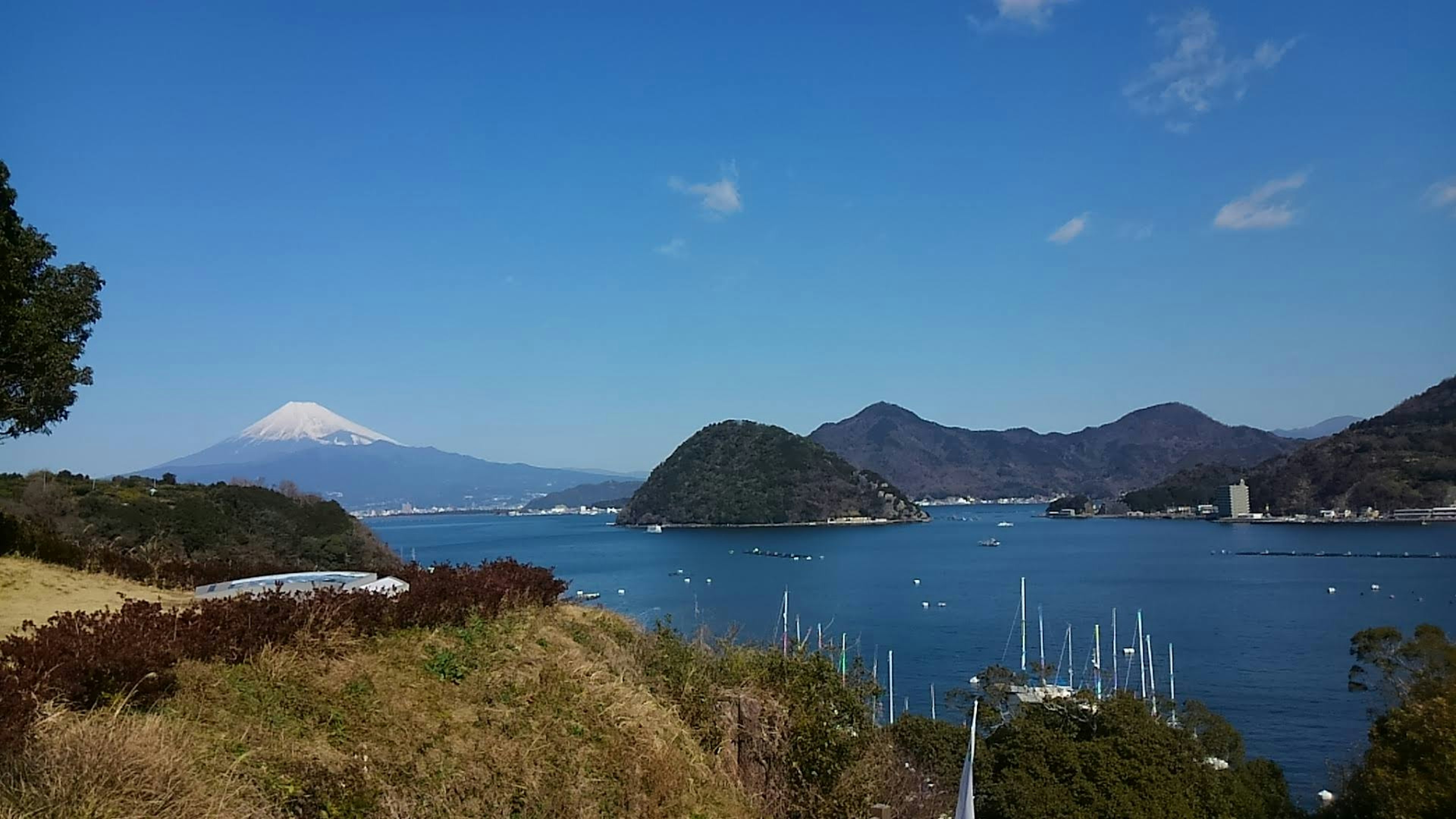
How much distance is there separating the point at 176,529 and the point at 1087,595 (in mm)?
45276

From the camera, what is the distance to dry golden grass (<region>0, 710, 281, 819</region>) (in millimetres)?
3541

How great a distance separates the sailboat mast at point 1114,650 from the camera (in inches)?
1339

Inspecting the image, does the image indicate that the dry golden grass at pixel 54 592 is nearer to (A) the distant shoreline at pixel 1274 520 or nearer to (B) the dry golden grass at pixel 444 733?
(B) the dry golden grass at pixel 444 733

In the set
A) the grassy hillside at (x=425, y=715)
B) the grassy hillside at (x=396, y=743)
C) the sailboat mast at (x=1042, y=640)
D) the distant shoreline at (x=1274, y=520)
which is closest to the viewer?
the grassy hillside at (x=396, y=743)

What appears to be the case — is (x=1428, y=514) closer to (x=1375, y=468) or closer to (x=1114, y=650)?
(x=1375, y=468)

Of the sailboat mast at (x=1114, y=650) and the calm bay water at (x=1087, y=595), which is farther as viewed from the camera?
the sailboat mast at (x=1114, y=650)

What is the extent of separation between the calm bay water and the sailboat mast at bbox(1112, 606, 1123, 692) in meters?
0.41

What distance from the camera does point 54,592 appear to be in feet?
27.9

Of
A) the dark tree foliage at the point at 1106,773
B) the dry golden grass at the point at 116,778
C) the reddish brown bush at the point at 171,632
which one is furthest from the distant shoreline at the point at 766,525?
the dry golden grass at the point at 116,778

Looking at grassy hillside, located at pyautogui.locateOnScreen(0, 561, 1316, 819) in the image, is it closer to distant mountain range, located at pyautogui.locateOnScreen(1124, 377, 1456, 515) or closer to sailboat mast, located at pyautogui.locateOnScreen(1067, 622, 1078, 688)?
sailboat mast, located at pyautogui.locateOnScreen(1067, 622, 1078, 688)

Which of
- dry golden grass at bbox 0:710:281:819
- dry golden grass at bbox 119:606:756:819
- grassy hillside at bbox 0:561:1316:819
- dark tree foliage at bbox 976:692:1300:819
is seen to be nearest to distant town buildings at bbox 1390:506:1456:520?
dark tree foliage at bbox 976:692:1300:819

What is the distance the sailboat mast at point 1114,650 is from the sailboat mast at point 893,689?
6.75 meters

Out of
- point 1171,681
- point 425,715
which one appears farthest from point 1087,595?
point 425,715

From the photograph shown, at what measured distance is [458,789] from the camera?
478cm
